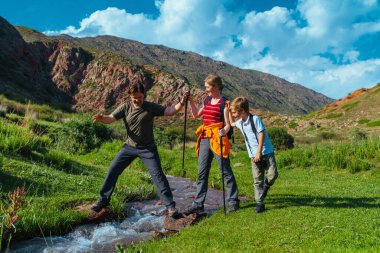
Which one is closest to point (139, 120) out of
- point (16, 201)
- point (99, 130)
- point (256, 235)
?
point (256, 235)

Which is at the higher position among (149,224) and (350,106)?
(350,106)

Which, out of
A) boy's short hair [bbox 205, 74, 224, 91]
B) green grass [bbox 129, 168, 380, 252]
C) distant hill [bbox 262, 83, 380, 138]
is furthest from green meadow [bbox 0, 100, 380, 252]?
distant hill [bbox 262, 83, 380, 138]

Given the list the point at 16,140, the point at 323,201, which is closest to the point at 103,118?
the point at 323,201

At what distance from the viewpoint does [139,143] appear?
752 centimetres

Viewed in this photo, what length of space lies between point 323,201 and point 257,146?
7.21ft

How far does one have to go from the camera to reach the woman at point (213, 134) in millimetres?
7708

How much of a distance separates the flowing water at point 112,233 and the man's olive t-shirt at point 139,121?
164 cm

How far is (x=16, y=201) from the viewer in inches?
106

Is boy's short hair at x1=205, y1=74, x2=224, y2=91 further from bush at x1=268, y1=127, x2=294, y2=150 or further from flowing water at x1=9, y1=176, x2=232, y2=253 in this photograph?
bush at x1=268, y1=127, x2=294, y2=150

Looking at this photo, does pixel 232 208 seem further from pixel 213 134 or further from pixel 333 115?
A: pixel 333 115

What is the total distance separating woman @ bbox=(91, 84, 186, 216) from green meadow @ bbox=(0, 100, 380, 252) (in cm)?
72

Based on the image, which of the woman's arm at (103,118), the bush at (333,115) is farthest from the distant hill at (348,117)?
the woman's arm at (103,118)

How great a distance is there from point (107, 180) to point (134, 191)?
2206 millimetres

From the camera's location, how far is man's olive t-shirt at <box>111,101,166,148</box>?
748 centimetres
